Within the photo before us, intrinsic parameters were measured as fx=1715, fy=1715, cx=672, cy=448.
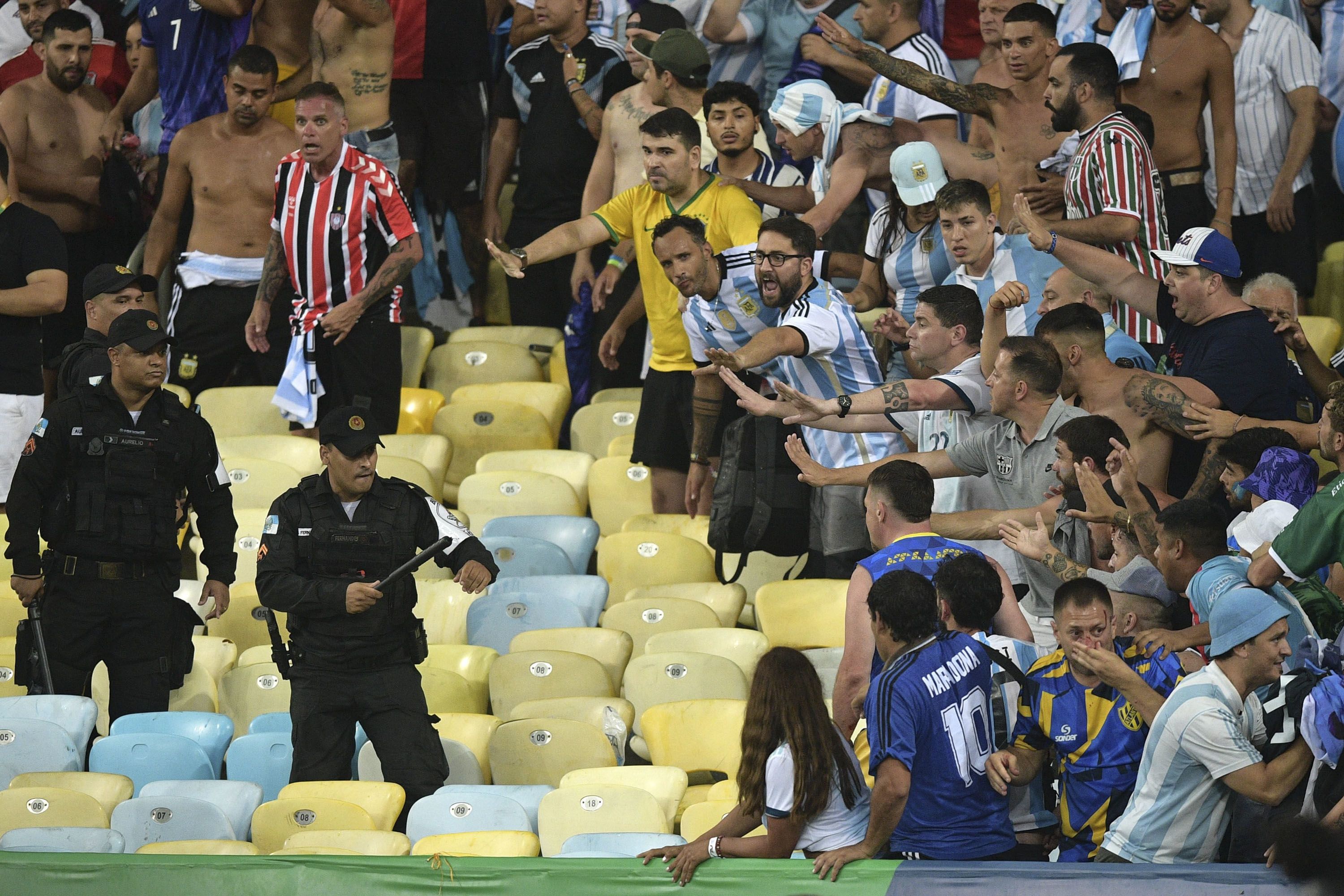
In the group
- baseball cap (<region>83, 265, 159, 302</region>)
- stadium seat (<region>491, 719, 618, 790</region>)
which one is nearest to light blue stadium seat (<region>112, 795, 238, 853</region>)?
stadium seat (<region>491, 719, 618, 790</region>)

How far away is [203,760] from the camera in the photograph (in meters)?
5.96

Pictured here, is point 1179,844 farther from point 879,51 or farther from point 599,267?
point 599,267

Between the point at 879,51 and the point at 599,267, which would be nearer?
the point at 879,51

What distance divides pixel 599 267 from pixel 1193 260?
13.9 ft

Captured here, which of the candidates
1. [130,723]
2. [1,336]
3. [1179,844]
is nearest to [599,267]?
[1,336]

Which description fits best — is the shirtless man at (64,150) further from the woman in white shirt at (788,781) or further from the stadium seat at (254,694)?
the woman in white shirt at (788,781)

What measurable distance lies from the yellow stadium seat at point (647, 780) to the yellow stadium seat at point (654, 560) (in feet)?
5.67

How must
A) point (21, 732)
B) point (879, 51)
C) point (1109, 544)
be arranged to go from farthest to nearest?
point (879, 51) → point (21, 732) → point (1109, 544)

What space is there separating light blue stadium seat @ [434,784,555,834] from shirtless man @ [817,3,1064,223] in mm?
3348

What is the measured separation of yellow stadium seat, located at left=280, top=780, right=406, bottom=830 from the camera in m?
5.38

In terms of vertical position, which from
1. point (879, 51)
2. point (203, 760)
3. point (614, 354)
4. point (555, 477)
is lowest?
point (203, 760)

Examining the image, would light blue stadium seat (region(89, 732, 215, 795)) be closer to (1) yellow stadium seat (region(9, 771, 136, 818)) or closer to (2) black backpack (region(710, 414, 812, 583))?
(1) yellow stadium seat (region(9, 771, 136, 818))

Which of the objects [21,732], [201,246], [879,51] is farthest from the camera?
[201,246]

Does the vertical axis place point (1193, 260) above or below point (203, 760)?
above
